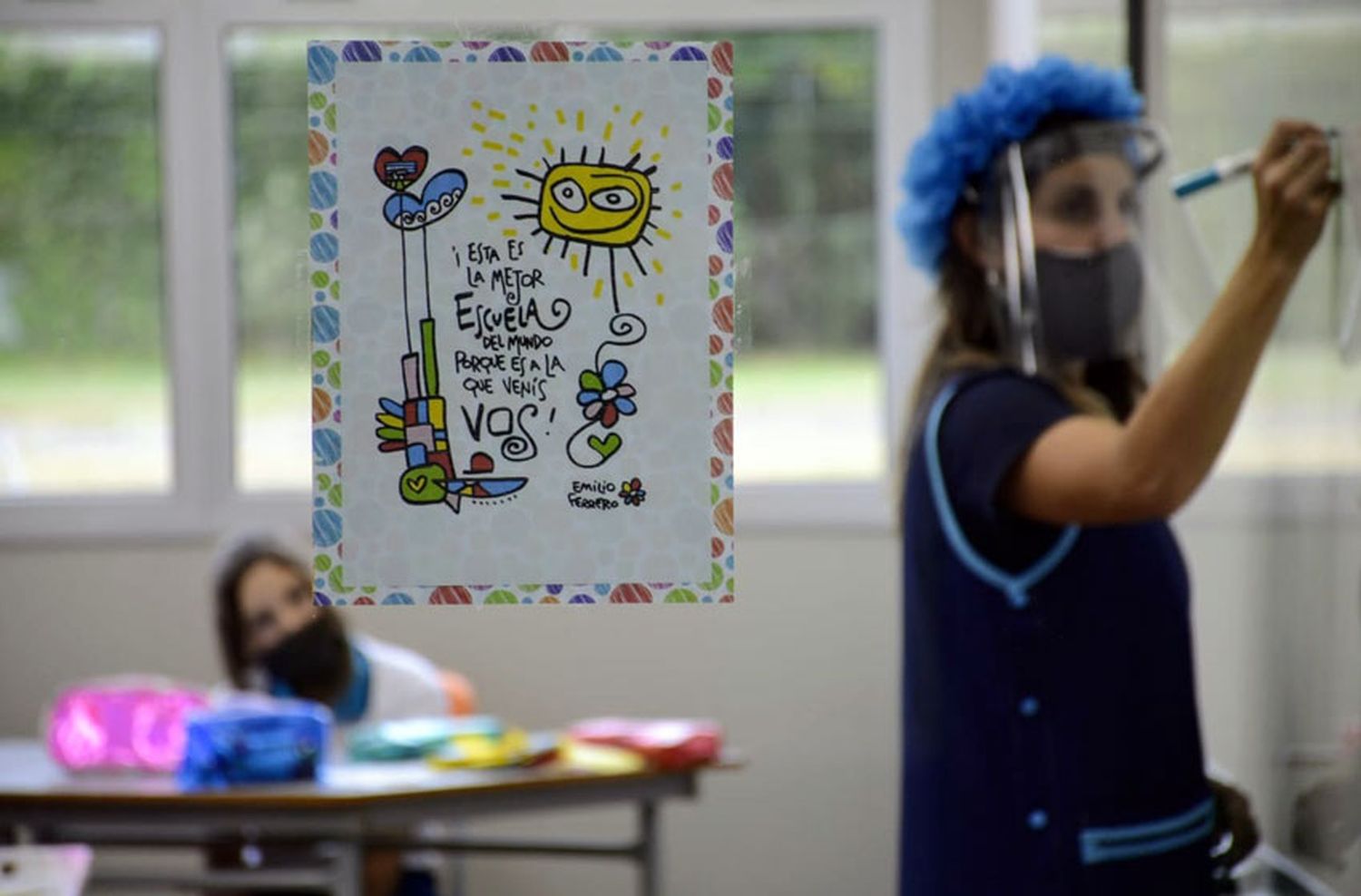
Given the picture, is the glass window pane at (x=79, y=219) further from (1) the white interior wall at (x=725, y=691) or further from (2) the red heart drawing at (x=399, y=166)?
(2) the red heart drawing at (x=399, y=166)

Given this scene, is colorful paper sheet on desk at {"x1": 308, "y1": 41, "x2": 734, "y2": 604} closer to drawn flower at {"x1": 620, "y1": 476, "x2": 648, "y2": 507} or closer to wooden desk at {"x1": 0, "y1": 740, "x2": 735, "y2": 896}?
drawn flower at {"x1": 620, "y1": 476, "x2": 648, "y2": 507}

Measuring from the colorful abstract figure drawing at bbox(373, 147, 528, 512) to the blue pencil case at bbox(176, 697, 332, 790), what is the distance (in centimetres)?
205

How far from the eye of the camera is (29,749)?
2992mm

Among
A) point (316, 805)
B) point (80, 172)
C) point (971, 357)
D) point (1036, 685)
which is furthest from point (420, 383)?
point (80, 172)

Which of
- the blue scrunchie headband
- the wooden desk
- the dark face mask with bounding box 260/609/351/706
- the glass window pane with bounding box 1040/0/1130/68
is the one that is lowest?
the wooden desk

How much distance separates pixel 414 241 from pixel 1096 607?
2.34 feet

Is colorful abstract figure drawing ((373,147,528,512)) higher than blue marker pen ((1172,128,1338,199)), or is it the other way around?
blue marker pen ((1172,128,1338,199))

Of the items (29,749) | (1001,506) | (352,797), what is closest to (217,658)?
(29,749)

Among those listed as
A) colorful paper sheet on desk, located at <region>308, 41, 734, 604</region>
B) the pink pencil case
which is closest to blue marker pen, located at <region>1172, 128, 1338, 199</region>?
colorful paper sheet on desk, located at <region>308, 41, 734, 604</region>

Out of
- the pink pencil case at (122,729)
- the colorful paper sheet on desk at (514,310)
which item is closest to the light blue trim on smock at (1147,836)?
the colorful paper sheet on desk at (514,310)

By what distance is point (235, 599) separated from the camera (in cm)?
295

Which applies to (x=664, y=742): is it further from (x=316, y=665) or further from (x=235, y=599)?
(x=235, y=599)

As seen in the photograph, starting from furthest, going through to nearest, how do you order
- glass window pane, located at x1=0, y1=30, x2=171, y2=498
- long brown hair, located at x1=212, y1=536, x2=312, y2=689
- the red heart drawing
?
1. glass window pane, located at x1=0, y1=30, x2=171, y2=498
2. long brown hair, located at x1=212, y1=536, x2=312, y2=689
3. the red heart drawing

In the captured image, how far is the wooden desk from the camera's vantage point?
8.11 ft
